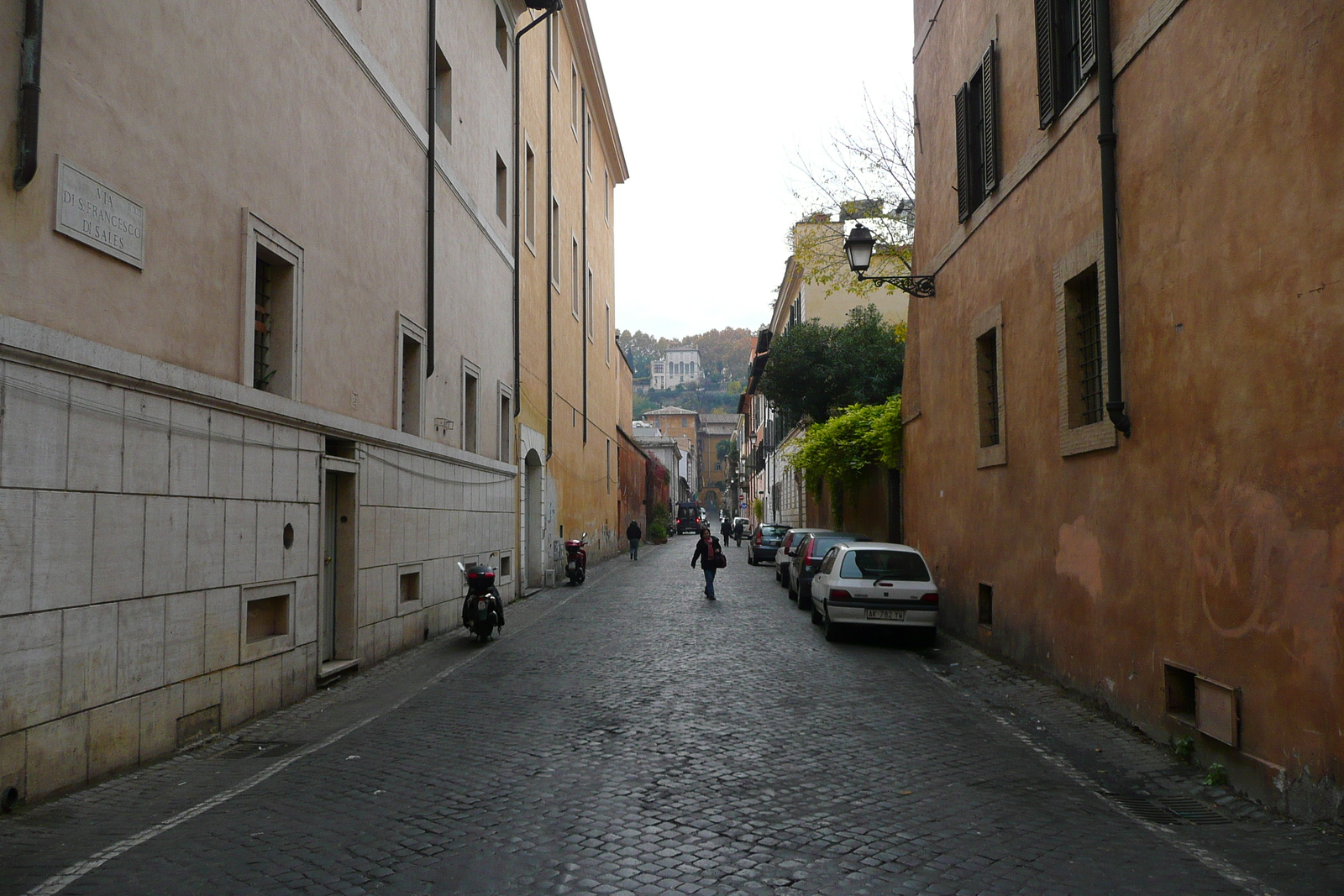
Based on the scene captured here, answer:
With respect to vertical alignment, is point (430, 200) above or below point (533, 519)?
above

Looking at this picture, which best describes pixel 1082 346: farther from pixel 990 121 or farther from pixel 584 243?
pixel 584 243

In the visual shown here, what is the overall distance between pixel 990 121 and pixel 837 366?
73.8 feet

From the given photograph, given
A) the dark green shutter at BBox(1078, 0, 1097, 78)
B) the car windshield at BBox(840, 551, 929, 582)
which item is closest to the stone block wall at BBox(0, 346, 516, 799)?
the car windshield at BBox(840, 551, 929, 582)

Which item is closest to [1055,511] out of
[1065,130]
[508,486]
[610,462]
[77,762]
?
[1065,130]

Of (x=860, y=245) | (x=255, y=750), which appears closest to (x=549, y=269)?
(x=860, y=245)

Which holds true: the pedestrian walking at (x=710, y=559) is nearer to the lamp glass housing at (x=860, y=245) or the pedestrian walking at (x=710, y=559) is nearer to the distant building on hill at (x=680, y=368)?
the lamp glass housing at (x=860, y=245)

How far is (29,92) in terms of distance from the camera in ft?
19.1

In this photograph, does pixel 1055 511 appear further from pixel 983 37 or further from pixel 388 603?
pixel 388 603

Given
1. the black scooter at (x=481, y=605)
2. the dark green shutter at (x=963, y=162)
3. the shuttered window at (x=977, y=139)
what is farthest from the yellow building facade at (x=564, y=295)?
the shuttered window at (x=977, y=139)

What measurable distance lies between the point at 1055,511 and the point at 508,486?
466 inches

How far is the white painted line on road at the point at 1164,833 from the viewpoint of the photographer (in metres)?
4.68

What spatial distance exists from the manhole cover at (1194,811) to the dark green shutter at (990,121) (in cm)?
817

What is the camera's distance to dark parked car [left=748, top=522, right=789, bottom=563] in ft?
103

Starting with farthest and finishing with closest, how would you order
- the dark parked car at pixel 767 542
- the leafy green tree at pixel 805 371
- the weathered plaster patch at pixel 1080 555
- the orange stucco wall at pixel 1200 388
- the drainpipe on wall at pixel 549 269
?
1. the leafy green tree at pixel 805 371
2. the dark parked car at pixel 767 542
3. the drainpipe on wall at pixel 549 269
4. the weathered plaster patch at pixel 1080 555
5. the orange stucco wall at pixel 1200 388
